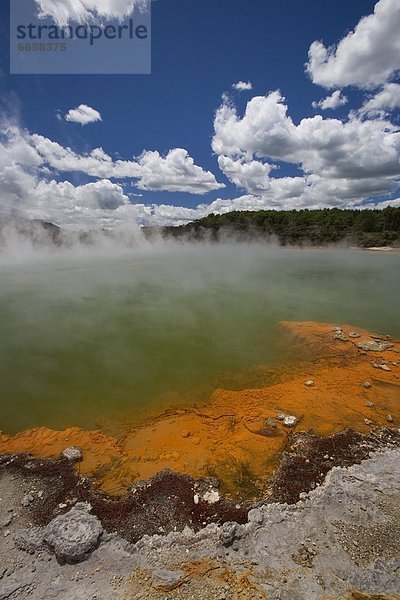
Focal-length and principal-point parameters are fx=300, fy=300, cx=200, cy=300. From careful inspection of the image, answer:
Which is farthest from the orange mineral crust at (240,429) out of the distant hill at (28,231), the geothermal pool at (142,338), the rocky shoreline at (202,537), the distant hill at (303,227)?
the distant hill at (28,231)

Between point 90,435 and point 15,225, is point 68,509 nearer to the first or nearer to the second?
point 90,435

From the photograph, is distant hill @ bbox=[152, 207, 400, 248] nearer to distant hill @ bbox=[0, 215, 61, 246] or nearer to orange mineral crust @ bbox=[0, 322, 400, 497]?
distant hill @ bbox=[0, 215, 61, 246]

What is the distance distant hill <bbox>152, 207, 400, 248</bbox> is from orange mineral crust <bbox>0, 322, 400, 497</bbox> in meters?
59.5

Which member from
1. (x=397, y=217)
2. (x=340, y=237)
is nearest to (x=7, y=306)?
(x=340, y=237)

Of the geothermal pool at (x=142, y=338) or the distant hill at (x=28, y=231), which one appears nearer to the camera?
the geothermal pool at (x=142, y=338)

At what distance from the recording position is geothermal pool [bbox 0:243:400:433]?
23.4 feet

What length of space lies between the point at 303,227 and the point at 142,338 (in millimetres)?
71257

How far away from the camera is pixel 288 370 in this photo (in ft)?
27.5

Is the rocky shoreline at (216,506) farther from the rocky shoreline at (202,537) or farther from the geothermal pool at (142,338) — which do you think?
the geothermal pool at (142,338)

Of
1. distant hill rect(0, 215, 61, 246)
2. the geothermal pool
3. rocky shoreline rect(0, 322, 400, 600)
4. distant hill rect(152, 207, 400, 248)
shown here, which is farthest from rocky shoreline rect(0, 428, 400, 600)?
distant hill rect(0, 215, 61, 246)

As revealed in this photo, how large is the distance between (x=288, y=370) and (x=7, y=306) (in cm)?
1520

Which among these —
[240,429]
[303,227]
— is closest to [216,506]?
[240,429]

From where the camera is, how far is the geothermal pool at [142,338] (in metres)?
7.12

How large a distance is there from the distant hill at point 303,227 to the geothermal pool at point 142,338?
5058 centimetres
